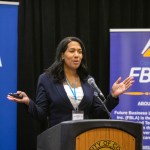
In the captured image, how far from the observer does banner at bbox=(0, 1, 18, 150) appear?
124 inches

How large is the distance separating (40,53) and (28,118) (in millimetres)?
785

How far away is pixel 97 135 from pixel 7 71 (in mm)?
1834

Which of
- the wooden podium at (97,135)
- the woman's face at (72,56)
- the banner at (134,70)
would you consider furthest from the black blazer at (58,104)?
the banner at (134,70)

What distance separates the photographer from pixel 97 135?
4.92ft

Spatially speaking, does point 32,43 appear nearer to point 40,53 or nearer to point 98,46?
point 40,53

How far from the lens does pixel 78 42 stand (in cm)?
243

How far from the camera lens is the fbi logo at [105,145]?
1493mm

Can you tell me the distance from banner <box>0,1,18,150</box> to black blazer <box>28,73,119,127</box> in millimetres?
868

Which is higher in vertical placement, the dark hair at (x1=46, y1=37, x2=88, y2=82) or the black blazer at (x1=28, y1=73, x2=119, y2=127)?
the dark hair at (x1=46, y1=37, x2=88, y2=82)

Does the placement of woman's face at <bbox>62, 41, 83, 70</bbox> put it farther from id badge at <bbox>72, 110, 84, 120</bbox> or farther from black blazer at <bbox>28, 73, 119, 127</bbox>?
id badge at <bbox>72, 110, 84, 120</bbox>

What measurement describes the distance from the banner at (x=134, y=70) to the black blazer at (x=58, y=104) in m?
1.29

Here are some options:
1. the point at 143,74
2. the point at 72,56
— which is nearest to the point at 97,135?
the point at 72,56

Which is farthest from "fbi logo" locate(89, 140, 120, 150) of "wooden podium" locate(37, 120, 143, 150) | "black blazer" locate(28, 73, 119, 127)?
"black blazer" locate(28, 73, 119, 127)

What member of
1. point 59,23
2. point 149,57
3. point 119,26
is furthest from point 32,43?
point 149,57
